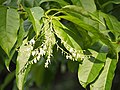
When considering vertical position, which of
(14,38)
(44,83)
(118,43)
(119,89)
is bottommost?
(119,89)

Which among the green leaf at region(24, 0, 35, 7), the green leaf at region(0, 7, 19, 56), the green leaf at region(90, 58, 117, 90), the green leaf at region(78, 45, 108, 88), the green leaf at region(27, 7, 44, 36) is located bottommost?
the green leaf at region(90, 58, 117, 90)

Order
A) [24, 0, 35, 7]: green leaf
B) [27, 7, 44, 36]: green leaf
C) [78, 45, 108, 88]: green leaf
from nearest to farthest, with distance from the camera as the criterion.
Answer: [27, 7, 44, 36]: green leaf, [78, 45, 108, 88]: green leaf, [24, 0, 35, 7]: green leaf

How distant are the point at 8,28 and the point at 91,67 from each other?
28cm

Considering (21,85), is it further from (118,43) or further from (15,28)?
(118,43)

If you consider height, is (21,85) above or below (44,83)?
above

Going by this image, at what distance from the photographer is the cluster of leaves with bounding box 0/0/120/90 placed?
106 centimetres

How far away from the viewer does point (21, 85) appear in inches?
44.4

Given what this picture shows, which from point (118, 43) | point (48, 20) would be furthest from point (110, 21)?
point (48, 20)

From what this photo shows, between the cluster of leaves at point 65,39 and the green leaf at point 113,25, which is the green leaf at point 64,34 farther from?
the green leaf at point 113,25

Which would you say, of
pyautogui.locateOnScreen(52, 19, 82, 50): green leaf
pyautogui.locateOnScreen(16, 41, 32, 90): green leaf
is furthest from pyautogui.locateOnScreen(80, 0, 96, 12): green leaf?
pyautogui.locateOnScreen(16, 41, 32, 90): green leaf

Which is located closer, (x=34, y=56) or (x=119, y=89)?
(x=34, y=56)

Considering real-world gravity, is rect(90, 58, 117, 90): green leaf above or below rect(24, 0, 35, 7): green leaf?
below

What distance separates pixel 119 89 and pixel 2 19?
62.6 inches

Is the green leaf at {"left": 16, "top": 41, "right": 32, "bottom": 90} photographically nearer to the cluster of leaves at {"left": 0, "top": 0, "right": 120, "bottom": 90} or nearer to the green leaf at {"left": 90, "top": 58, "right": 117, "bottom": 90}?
the cluster of leaves at {"left": 0, "top": 0, "right": 120, "bottom": 90}
